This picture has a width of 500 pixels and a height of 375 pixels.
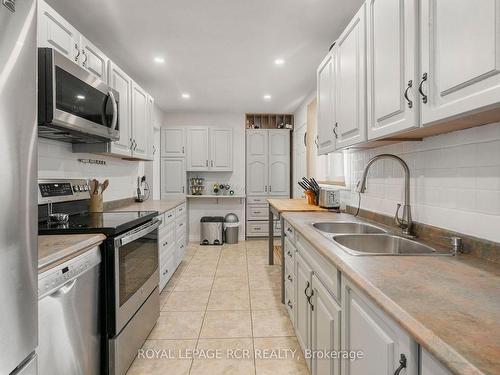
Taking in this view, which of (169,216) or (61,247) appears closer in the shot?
(61,247)

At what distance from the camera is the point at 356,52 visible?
1711mm

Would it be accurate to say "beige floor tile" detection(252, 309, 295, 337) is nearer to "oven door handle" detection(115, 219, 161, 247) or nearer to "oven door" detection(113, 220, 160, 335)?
"oven door" detection(113, 220, 160, 335)

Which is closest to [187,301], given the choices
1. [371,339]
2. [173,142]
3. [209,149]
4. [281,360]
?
[281,360]

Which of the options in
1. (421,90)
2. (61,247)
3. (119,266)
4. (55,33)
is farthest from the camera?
(55,33)

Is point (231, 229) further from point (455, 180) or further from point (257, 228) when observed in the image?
point (455, 180)

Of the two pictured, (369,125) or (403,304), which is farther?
(369,125)

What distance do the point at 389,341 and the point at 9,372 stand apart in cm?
100

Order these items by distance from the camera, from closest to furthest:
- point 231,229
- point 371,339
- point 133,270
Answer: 1. point 371,339
2. point 133,270
3. point 231,229

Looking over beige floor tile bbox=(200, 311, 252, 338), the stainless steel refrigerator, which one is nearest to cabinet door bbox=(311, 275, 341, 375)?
beige floor tile bbox=(200, 311, 252, 338)

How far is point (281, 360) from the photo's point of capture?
1859 millimetres

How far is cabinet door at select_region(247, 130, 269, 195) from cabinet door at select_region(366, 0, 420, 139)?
12.8 ft

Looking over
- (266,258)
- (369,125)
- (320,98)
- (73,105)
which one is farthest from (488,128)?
(266,258)

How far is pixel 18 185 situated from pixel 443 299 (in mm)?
1141

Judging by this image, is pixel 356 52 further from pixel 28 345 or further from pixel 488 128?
pixel 28 345
